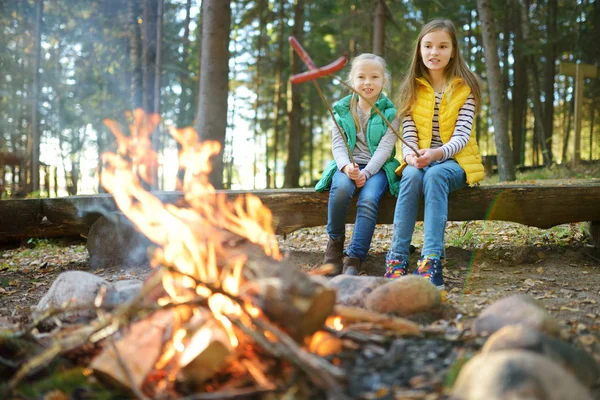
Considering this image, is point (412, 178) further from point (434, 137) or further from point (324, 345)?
point (324, 345)

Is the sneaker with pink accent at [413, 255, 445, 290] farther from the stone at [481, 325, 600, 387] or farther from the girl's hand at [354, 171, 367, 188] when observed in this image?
the stone at [481, 325, 600, 387]

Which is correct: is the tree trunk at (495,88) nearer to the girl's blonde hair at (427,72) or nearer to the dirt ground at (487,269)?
the dirt ground at (487,269)

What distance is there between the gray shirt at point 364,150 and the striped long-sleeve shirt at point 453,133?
133mm

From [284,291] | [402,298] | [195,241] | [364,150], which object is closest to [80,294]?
[195,241]

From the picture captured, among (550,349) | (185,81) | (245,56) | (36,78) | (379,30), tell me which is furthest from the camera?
(245,56)

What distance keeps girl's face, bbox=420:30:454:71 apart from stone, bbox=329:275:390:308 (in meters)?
2.26

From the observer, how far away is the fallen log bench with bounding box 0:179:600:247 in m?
4.31

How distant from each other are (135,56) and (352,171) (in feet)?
36.1

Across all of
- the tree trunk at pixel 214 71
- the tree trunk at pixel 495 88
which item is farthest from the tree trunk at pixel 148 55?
the tree trunk at pixel 495 88

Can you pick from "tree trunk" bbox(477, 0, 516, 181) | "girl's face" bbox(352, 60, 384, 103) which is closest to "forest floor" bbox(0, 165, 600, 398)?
"girl's face" bbox(352, 60, 384, 103)

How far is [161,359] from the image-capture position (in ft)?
6.89

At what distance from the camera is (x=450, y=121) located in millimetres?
4098

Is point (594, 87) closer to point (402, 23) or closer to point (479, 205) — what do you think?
point (402, 23)

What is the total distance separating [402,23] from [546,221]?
11043 mm
